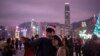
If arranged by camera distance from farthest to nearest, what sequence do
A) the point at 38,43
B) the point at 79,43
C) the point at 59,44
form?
the point at 79,43, the point at 59,44, the point at 38,43

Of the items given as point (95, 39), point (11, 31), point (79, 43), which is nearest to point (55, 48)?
point (95, 39)

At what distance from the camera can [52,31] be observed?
25.5 ft

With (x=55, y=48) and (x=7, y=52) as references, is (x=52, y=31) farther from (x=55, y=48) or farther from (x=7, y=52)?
(x=7, y=52)

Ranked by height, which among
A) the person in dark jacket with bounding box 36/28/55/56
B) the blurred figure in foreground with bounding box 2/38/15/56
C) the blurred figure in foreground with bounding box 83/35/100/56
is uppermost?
the person in dark jacket with bounding box 36/28/55/56

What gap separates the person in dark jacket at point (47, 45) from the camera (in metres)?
7.77

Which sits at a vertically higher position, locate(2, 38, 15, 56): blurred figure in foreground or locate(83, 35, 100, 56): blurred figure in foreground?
locate(83, 35, 100, 56): blurred figure in foreground

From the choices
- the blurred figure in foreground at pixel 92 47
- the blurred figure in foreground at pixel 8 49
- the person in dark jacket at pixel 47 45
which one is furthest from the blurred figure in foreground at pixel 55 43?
the blurred figure in foreground at pixel 8 49

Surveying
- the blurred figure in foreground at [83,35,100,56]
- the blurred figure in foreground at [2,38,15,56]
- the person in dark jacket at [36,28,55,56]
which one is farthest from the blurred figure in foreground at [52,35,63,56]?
the blurred figure in foreground at [2,38,15,56]

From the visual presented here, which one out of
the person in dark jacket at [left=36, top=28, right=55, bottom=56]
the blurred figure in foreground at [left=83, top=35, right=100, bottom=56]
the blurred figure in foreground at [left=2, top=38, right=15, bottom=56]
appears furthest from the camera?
the blurred figure in foreground at [left=2, top=38, right=15, bottom=56]

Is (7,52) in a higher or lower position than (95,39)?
lower

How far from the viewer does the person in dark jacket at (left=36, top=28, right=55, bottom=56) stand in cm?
777

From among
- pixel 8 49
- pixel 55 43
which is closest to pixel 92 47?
pixel 55 43

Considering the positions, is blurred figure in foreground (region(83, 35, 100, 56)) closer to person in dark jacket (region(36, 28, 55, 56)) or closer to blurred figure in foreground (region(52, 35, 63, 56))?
blurred figure in foreground (region(52, 35, 63, 56))

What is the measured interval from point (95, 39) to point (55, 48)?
3.65 metres
